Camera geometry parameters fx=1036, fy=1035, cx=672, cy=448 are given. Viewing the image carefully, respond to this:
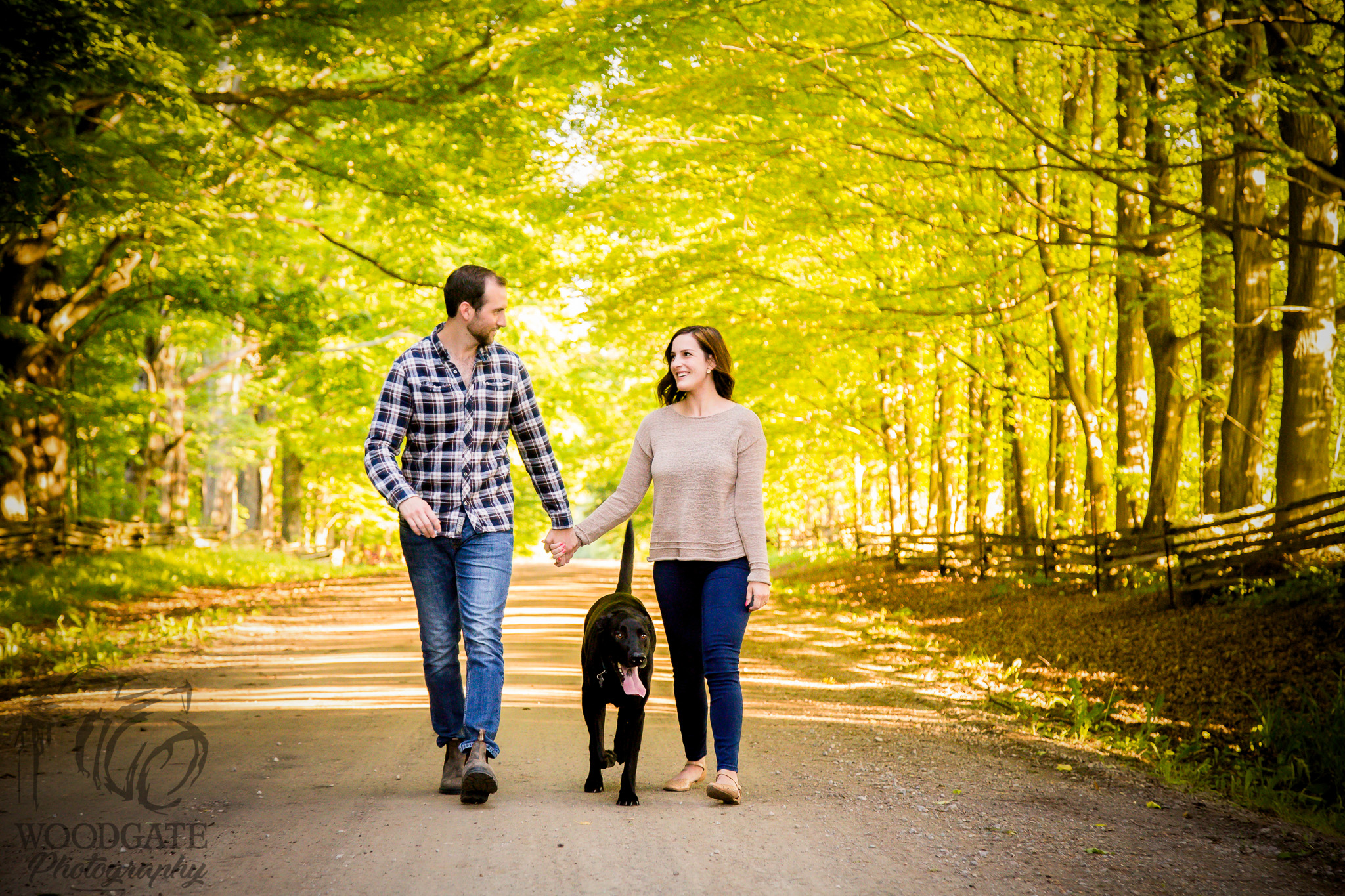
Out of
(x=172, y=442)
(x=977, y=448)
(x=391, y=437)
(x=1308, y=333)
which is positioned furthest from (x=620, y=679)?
(x=172, y=442)

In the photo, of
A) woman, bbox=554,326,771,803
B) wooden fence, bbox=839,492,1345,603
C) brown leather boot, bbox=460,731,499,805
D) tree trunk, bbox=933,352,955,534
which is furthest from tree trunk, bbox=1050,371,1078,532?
brown leather boot, bbox=460,731,499,805

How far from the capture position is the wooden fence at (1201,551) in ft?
29.6

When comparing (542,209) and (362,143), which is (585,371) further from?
(362,143)

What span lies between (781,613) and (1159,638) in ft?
27.1

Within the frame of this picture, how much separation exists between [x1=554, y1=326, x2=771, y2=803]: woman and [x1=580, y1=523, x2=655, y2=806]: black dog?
0.21 meters

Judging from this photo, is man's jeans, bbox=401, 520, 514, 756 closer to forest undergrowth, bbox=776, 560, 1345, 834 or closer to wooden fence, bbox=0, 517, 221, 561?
forest undergrowth, bbox=776, 560, 1345, 834

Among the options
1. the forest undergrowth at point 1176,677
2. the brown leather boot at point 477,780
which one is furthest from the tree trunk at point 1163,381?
the brown leather boot at point 477,780

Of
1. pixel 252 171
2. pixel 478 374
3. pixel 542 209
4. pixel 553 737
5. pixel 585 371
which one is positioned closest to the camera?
pixel 478 374

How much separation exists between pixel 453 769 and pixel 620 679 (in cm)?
94

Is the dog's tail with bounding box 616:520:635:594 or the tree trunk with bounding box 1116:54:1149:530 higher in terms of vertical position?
the tree trunk with bounding box 1116:54:1149:530

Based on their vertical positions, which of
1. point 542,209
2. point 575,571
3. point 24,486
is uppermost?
point 542,209

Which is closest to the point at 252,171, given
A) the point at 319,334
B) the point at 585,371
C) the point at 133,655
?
the point at 319,334

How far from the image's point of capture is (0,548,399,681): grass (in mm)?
9477

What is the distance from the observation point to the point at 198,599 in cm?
1570
